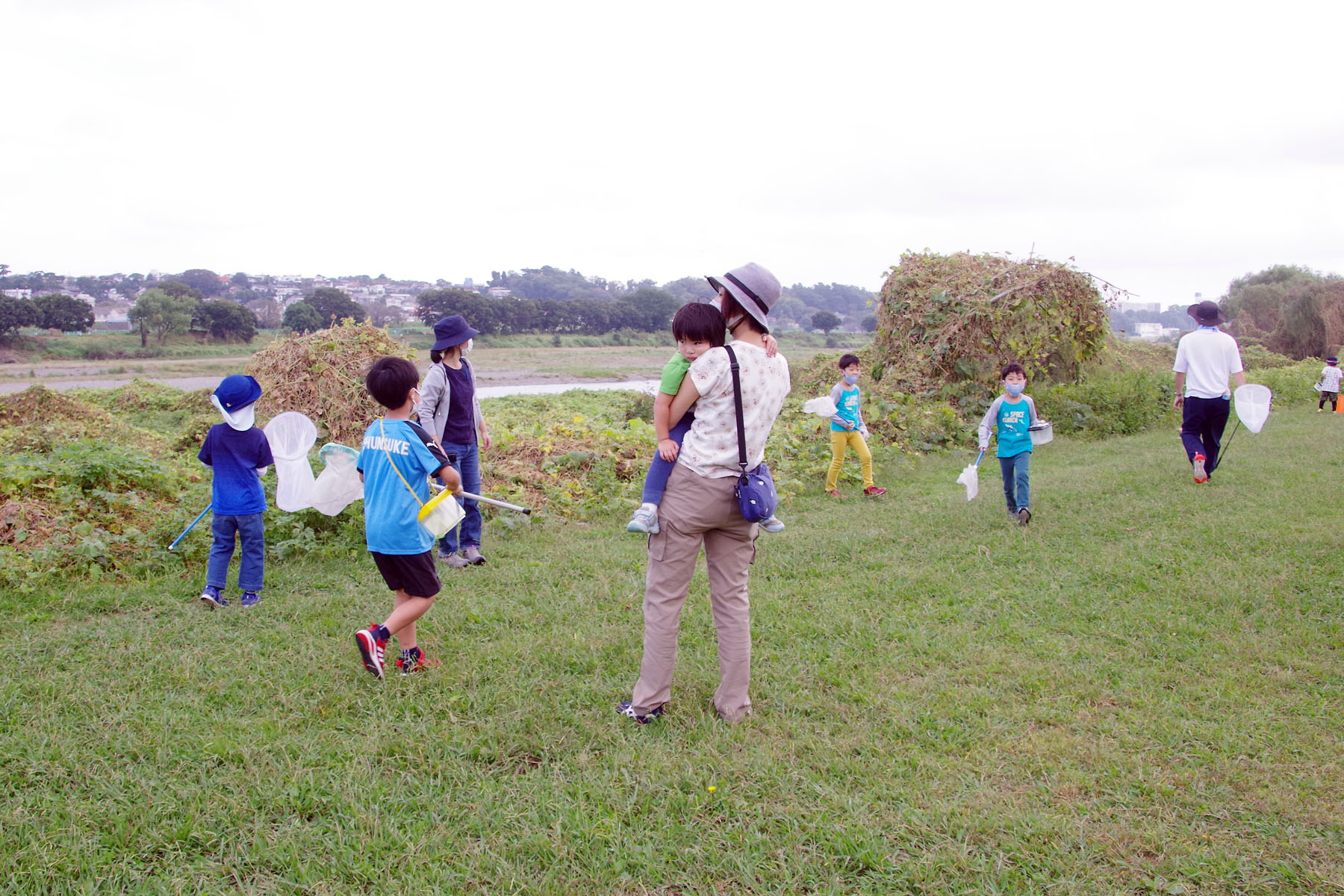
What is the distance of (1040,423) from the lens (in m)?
7.00

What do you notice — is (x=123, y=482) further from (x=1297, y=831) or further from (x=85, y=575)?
(x=1297, y=831)

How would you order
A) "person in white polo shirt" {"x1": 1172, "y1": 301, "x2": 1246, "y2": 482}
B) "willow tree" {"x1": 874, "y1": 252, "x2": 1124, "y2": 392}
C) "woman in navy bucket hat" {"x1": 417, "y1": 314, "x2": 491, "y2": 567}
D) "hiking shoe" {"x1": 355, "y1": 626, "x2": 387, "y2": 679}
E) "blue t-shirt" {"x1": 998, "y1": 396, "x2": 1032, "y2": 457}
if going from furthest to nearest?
"willow tree" {"x1": 874, "y1": 252, "x2": 1124, "y2": 392}
"person in white polo shirt" {"x1": 1172, "y1": 301, "x2": 1246, "y2": 482}
"blue t-shirt" {"x1": 998, "y1": 396, "x2": 1032, "y2": 457}
"woman in navy bucket hat" {"x1": 417, "y1": 314, "x2": 491, "y2": 567}
"hiking shoe" {"x1": 355, "y1": 626, "x2": 387, "y2": 679}

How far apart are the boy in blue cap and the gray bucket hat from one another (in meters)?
3.31

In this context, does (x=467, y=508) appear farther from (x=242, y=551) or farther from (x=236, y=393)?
(x=236, y=393)

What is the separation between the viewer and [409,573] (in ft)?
13.3

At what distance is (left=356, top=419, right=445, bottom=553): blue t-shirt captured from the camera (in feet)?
13.2

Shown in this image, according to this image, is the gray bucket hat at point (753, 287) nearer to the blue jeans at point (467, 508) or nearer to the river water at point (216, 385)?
the blue jeans at point (467, 508)

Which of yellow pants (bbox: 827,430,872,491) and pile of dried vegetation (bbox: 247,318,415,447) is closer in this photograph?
yellow pants (bbox: 827,430,872,491)

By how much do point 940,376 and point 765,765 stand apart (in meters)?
12.2

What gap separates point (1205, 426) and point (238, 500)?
8.61m

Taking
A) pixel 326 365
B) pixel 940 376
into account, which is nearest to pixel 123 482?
pixel 326 365

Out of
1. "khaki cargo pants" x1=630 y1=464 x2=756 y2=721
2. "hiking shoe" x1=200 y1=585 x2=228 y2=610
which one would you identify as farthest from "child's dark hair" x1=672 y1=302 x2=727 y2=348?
"hiking shoe" x1=200 y1=585 x2=228 y2=610

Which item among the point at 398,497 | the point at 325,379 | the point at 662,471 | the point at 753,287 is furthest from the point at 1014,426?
the point at 325,379

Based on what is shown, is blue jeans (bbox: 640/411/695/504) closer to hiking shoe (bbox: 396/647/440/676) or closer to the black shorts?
the black shorts
